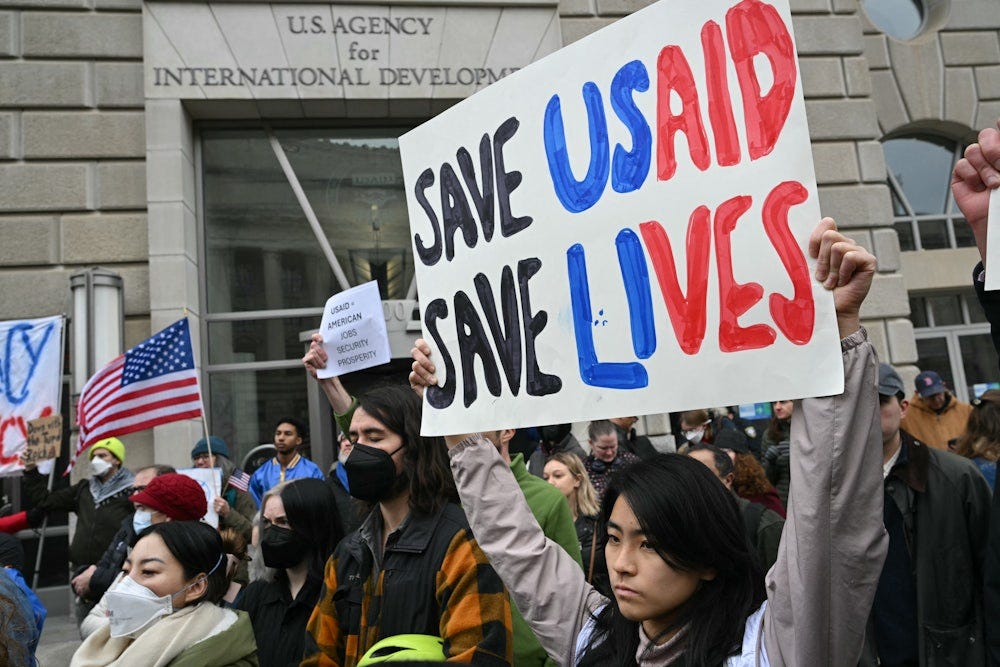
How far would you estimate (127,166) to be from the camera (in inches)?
323

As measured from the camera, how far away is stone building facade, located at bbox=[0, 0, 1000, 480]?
7.97 m

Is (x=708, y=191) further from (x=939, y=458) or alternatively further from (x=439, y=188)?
(x=939, y=458)

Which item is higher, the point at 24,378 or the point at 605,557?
the point at 24,378

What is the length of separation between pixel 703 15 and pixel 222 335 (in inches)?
300

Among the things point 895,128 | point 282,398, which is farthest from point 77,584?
point 895,128

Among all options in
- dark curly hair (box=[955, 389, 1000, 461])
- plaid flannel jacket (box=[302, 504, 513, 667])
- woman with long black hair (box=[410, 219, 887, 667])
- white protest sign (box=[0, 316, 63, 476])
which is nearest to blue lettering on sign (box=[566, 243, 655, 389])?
woman with long black hair (box=[410, 219, 887, 667])

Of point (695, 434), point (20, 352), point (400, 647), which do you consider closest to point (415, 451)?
point (400, 647)

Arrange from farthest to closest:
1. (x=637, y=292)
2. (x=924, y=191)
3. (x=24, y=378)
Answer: (x=924, y=191), (x=24, y=378), (x=637, y=292)

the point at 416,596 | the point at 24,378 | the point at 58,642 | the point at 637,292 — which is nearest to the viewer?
the point at 637,292

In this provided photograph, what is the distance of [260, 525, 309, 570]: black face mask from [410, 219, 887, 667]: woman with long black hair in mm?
1353

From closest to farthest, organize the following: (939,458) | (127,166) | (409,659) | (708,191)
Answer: (409,659)
(708,191)
(939,458)
(127,166)

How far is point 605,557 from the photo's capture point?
2.22m

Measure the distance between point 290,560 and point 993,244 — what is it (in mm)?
2730

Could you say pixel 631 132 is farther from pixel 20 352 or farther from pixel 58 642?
pixel 20 352
